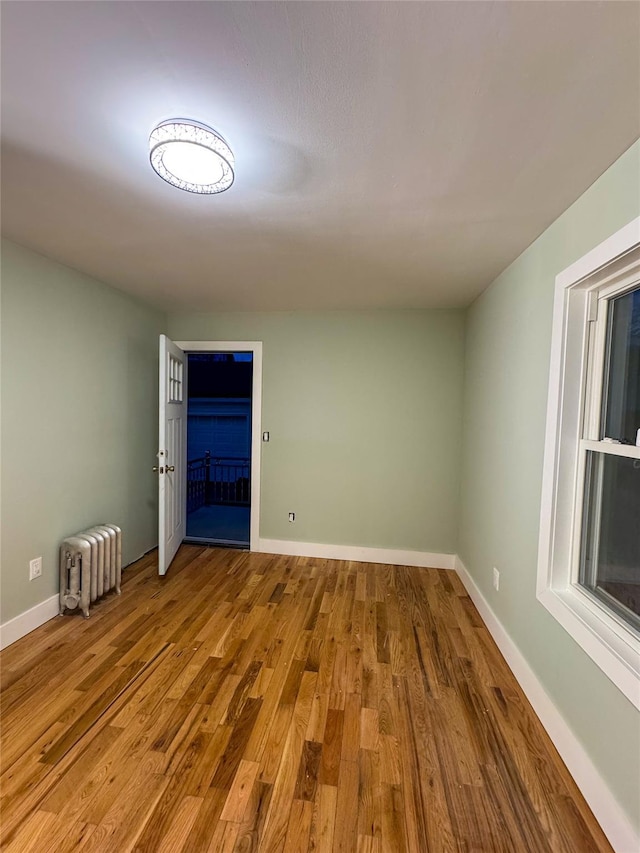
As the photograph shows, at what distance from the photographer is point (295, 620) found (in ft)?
8.15

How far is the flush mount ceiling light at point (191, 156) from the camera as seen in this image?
46.3 inches

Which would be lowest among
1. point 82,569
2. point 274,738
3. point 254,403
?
point 274,738

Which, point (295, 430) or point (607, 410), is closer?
point (607, 410)

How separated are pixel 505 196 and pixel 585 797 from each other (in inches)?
93.5

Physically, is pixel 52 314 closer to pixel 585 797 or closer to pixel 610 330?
pixel 610 330

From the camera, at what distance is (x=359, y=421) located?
3506 mm

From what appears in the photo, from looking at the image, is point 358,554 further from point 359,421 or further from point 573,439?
point 573,439

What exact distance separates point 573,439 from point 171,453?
3.04 meters

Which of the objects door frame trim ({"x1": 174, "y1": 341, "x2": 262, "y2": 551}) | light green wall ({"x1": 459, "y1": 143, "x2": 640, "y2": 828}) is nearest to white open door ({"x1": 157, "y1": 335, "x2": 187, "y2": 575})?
door frame trim ({"x1": 174, "y1": 341, "x2": 262, "y2": 551})

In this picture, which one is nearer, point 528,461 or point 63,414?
point 528,461

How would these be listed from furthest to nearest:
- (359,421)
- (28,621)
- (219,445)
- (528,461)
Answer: (219,445), (359,421), (28,621), (528,461)

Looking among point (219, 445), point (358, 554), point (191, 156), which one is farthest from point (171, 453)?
point (219, 445)

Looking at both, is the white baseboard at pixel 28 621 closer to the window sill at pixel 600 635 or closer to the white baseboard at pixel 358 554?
the white baseboard at pixel 358 554

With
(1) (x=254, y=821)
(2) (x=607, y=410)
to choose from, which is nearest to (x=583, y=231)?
(2) (x=607, y=410)
